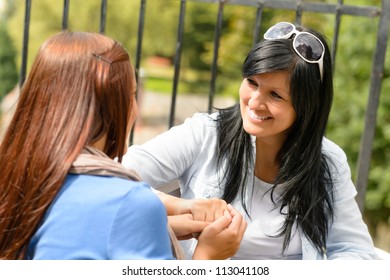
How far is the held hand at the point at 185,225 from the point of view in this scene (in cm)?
216

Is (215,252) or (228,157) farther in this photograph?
(228,157)

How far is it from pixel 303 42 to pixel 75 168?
1066 millimetres

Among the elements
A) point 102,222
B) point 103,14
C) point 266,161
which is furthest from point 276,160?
point 102,222

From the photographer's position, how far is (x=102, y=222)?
5.24ft

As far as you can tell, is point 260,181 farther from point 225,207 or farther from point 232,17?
point 232,17

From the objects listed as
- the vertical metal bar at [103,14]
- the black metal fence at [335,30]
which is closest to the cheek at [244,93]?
the black metal fence at [335,30]

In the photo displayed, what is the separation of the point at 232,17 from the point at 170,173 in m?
9.47

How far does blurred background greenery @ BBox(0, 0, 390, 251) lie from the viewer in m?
6.13

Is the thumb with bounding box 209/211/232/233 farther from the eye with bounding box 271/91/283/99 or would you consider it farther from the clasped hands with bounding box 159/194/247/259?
the eye with bounding box 271/91/283/99

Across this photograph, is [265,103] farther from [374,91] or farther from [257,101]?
[374,91]

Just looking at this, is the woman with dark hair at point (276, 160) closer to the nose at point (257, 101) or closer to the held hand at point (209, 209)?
the nose at point (257, 101)

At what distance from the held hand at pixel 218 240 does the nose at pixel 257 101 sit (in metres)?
0.45

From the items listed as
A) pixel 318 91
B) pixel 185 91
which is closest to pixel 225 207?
pixel 318 91

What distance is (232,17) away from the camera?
11.8 m
